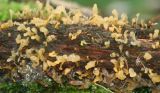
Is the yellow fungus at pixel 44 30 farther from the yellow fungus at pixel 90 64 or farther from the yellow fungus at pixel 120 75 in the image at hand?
the yellow fungus at pixel 120 75

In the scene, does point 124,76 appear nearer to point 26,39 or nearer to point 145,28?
point 145,28

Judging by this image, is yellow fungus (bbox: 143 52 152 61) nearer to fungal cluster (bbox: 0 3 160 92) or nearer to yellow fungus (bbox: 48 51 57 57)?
fungal cluster (bbox: 0 3 160 92)

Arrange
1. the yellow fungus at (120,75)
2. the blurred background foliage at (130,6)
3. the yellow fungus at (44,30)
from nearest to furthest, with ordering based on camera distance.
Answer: the yellow fungus at (120,75), the yellow fungus at (44,30), the blurred background foliage at (130,6)

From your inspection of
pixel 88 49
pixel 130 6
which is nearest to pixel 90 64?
pixel 88 49

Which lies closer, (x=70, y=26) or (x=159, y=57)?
(x=159, y=57)

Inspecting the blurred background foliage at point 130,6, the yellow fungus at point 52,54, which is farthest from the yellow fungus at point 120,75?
the blurred background foliage at point 130,6

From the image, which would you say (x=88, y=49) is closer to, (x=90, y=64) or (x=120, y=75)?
(x=90, y=64)

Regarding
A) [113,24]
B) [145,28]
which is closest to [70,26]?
[113,24]

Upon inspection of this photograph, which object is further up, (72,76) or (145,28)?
(145,28)
